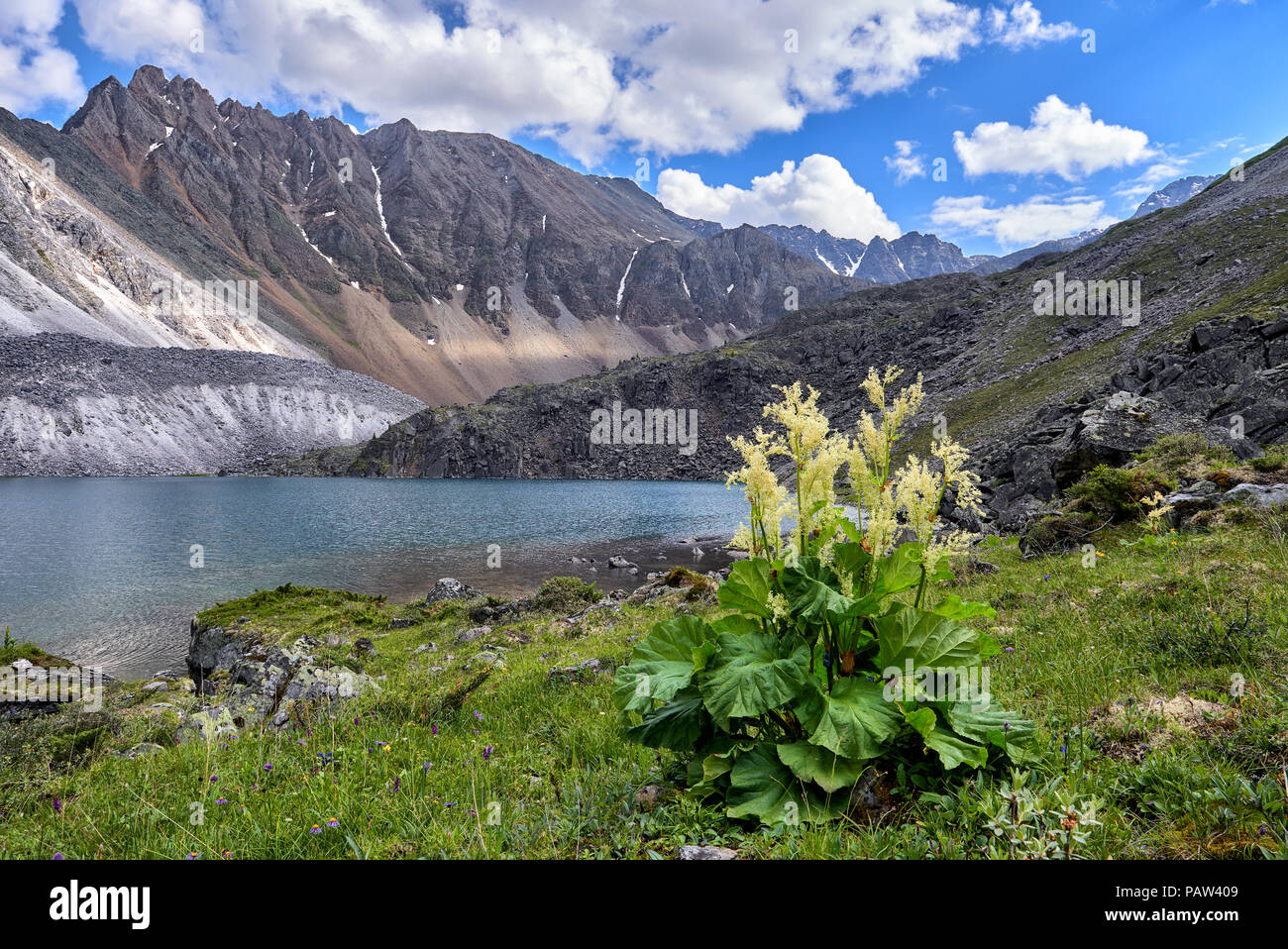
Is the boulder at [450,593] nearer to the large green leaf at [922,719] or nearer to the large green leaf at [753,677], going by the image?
the large green leaf at [753,677]

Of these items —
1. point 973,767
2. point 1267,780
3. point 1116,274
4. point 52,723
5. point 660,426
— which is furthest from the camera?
point 660,426

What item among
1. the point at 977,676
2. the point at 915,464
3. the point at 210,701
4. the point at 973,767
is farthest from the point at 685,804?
the point at 210,701

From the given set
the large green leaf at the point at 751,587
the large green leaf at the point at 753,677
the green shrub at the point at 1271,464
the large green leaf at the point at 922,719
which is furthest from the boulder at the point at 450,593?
the green shrub at the point at 1271,464

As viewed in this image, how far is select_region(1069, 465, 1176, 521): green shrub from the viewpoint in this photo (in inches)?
605

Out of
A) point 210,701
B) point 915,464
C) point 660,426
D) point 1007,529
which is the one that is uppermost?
point 660,426

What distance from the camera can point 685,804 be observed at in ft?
12.5

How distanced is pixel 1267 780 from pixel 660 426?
189709mm

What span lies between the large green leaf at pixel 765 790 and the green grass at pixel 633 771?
0.40ft

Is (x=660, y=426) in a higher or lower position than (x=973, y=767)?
higher

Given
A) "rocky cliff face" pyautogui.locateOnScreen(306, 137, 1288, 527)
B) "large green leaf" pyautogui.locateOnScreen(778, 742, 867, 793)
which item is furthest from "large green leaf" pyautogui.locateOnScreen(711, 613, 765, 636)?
"rocky cliff face" pyautogui.locateOnScreen(306, 137, 1288, 527)

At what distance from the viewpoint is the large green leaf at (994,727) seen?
3537 millimetres

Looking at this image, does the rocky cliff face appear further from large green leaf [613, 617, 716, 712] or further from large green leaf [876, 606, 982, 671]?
large green leaf [876, 606, 982, 671]

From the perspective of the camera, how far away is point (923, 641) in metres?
3.64
